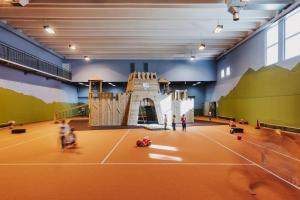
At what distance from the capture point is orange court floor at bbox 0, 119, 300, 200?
530 cm

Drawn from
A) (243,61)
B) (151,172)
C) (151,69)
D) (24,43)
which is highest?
(24,43)

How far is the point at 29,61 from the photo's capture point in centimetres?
2214

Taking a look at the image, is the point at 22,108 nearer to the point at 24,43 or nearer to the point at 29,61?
the point at 29,61

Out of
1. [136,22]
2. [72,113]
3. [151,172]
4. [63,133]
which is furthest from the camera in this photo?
[72,113]

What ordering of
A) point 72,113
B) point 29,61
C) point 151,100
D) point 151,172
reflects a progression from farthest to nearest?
point 72,113
point 151,100
point 29,61
point 151,172

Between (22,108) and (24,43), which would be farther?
(24,43)

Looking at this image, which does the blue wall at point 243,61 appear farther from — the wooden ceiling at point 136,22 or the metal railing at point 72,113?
the metal railing at point 72,113

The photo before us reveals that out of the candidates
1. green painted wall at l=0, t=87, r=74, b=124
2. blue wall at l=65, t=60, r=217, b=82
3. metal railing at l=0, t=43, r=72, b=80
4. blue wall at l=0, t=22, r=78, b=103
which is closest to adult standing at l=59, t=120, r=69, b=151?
metal railing at l=0, t=43, r=72, b=80

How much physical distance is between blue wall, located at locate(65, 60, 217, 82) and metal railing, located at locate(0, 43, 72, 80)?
71.9 inches

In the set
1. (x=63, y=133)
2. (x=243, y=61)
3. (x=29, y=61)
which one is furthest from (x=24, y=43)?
(x=243, y=61)

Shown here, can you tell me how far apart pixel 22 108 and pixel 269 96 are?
66.3 feet

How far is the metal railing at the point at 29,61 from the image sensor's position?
18.4 meters

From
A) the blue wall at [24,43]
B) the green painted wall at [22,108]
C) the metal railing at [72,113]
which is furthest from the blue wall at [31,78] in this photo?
the metal railing at [72,113]

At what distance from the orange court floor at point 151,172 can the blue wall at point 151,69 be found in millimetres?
21457
